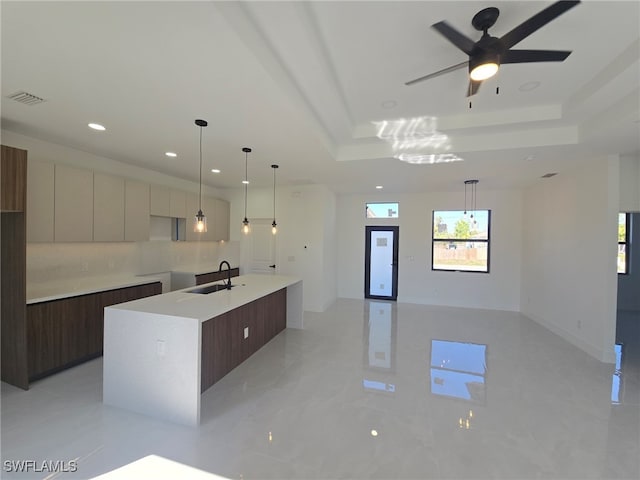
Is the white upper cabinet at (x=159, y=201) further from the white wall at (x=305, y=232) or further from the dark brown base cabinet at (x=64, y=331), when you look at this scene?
the white wall at (x=305, y=232)

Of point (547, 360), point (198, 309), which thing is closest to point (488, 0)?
point (198, 309)

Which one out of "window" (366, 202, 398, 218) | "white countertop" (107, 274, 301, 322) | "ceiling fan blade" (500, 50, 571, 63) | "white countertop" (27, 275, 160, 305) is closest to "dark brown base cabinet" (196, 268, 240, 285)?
"white countertop" (27, 275, 160, 305)

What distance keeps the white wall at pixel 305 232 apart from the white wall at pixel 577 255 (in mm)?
4185

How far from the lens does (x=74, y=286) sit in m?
3.43

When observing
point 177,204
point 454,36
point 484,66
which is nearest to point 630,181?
point 484,66

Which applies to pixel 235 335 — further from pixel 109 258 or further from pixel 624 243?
pixel 624 243

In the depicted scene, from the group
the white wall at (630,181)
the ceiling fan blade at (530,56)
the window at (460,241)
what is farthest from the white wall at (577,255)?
the ceiling fan blade at (530,56)

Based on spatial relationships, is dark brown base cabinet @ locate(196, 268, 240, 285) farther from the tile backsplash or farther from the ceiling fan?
the ceiling fan

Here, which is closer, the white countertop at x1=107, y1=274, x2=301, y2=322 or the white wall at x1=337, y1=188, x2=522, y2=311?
the white countertop at x1=107, y1=274, x2=301, y2=322

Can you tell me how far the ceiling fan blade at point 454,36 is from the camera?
1557 mm

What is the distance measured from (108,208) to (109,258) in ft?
2.83

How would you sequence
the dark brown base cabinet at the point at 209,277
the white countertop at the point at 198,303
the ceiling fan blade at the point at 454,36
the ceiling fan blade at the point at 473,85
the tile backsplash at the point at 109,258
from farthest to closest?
the dark brown base cabinet at the point at 209,277 → the tile backsplash at the point at 109,258 → the white countertop at the point at 198,303 → the ceiling fan blade at the point at 473,85 → the ceiling fan blade at the point at 454,36

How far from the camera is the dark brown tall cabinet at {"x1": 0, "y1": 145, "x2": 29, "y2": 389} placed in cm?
262

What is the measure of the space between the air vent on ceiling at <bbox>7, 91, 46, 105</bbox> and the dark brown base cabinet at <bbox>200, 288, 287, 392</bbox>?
8.09ft
